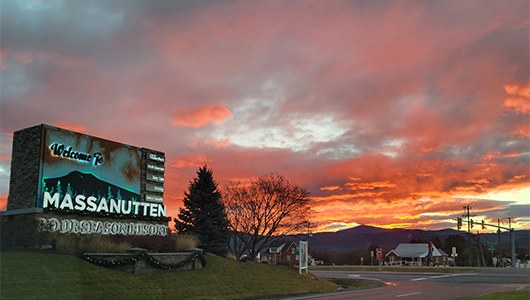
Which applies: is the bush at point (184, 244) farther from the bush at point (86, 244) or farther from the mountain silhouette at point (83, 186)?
the mountain silhouette at point (83, 186)

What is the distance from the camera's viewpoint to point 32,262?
21703mm

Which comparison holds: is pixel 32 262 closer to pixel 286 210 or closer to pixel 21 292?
pixel 21 292

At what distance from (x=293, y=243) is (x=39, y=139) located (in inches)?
4463

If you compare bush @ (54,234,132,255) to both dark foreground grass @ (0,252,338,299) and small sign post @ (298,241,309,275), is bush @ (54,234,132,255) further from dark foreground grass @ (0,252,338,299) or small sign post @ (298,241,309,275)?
small sign post @ (298,241,309,275)

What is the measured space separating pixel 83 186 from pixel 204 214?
47.8ft

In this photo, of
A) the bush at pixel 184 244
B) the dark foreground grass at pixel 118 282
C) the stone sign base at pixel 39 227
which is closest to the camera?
the dark foreground grass at pixel 118 282

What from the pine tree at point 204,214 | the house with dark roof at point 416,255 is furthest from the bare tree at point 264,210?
the house with dark roof at point 416,255

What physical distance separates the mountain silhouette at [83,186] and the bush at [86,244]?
3000 millimetres

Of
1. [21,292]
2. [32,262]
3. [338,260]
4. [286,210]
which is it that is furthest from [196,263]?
[338,260]

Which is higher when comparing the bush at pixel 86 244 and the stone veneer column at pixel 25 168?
the stone veneer column at pixel 25 168

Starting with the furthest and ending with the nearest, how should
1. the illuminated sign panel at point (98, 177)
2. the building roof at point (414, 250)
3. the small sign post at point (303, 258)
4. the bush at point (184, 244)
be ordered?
the building roof at point (414, 250), the small sign post at point (303, 258), the bush at point (184, 244), the illuminated sign panel at point (98, 177)

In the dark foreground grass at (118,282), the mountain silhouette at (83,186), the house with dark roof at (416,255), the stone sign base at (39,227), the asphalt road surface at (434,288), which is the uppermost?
the mountain silhouette at (83,186)

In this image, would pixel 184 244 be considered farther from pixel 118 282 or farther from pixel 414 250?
pixel 414 250

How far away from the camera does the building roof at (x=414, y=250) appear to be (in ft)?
415
